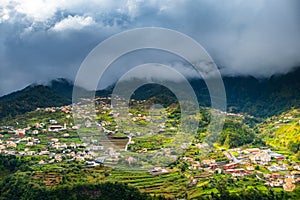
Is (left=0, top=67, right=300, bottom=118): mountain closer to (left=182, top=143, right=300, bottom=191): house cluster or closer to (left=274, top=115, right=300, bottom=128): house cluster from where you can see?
(left=274, top=115, right=300, bottom=128): house cluster

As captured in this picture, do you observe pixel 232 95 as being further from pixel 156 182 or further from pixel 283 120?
pixel 156 182

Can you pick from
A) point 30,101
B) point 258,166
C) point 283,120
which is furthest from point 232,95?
point 258,166

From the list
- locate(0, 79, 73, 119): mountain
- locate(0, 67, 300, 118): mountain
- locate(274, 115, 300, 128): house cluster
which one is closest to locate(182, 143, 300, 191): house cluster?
locate(274, 115, 300, 128): house cluster

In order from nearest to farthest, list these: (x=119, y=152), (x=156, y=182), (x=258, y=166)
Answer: (x=156, y=182) → (x=258, y=166) → (x=119, y=152)

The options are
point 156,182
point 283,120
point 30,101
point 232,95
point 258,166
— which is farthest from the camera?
point 232,95

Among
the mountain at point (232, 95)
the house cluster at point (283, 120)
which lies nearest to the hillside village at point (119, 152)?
the mountain at point (232, 95)

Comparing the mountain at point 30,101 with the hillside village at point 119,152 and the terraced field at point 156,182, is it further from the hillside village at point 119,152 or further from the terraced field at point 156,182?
the terraced field at point 156,182

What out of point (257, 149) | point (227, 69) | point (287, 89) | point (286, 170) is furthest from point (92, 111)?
point (227, 69)

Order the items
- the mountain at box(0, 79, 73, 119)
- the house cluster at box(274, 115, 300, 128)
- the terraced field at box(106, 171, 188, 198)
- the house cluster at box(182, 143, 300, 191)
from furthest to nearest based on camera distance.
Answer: the mountain at box(0, 79, 73, 119)
the house cluster at box(274, 115, 300, 128)
the house cluster at box(182, 143, 300, 191)
the terraced field at box(106, 171, 188, 198)

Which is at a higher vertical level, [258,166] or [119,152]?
[119,152]
